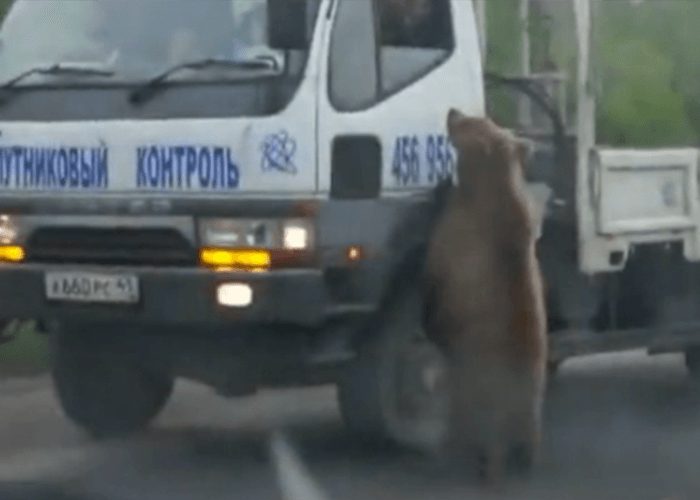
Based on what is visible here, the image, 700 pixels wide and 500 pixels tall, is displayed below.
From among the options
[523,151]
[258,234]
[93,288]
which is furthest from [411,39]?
[93,288]

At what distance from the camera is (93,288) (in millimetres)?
9672

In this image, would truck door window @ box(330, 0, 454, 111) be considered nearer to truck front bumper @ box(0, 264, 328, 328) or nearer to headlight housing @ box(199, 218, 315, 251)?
headlight housing @ box(199, 218, 315, 251)

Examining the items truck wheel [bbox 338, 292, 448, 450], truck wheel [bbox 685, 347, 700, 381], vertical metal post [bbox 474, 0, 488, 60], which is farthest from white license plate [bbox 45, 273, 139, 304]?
truck wheel [bbox 685, 347, 700, 381]

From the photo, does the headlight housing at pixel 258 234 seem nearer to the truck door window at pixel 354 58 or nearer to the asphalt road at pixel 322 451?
the truck door window at pixel 354 58

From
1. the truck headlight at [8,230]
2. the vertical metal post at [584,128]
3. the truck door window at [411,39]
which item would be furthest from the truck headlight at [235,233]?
the vertical metal post at [584,128]

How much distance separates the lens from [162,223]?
31.2 ft

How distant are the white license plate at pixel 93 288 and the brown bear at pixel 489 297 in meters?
1.29

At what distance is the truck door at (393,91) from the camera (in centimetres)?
945

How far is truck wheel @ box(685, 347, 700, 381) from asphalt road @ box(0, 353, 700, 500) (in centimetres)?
11

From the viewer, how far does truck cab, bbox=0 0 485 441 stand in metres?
9.34

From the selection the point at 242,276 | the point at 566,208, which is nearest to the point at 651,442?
the point at 566,208

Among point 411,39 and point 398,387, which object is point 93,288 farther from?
point 411,39

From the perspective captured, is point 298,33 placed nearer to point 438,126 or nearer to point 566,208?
point 438,126

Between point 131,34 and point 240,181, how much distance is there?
96 centimetres
